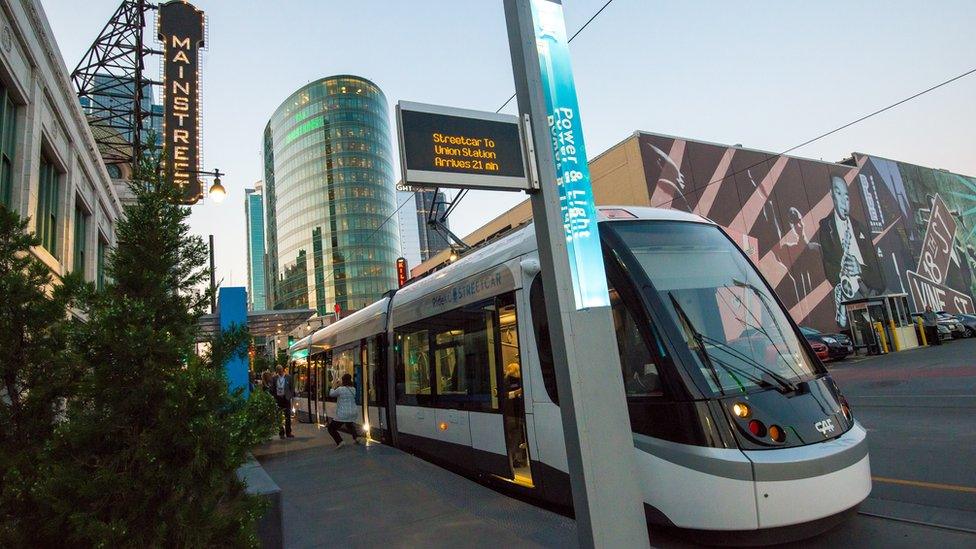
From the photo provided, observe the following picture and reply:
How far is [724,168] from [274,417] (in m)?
28.8

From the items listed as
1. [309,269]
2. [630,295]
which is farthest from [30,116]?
[309,269]

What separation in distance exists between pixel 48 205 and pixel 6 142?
2998 mm

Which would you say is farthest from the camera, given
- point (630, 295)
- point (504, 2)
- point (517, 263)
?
point (517, 263)

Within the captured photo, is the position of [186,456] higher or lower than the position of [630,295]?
lower

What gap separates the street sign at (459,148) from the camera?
363cm

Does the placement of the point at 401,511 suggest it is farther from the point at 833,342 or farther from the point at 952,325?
the point at 952,325

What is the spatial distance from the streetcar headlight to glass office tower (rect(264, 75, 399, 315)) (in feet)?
318

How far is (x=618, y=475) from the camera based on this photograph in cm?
350

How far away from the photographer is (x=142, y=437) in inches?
113

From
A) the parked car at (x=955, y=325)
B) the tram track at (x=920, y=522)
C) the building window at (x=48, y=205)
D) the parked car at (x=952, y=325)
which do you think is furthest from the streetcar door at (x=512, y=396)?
the parked car at (x=955, y=325)

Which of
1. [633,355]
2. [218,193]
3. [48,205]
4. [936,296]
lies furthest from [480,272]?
[936,296]

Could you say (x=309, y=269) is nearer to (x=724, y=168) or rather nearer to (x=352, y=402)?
(x=724, y=168)

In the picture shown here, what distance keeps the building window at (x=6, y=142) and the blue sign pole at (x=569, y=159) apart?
9.16 m

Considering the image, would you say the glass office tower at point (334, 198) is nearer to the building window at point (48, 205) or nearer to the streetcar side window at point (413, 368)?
the building window at point (48, 205)
